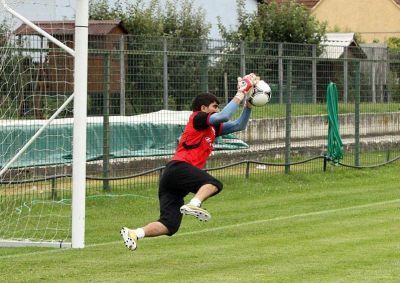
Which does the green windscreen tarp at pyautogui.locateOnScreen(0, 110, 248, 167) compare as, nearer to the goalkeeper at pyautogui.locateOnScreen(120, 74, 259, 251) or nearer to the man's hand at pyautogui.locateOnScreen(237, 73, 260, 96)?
the goalkeeper at pyautogui.locateOnScreen(120, 74, 259, 251)

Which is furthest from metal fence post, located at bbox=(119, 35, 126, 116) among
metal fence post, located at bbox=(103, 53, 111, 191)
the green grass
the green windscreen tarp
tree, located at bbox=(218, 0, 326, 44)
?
tree, located at bbox=(218, 0, 326, 44)

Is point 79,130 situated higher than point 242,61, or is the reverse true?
point 242,61

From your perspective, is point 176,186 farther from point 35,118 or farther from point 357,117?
point 357,117

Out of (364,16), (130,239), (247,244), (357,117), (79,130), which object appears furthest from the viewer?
(364,16)

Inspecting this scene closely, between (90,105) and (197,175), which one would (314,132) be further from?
(197,175)

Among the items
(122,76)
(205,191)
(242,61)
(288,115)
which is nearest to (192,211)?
(205,191)

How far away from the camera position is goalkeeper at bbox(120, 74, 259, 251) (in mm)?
12680

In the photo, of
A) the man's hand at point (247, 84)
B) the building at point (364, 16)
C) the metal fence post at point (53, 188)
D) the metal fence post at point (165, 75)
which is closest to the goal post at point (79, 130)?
the man's hand at point (247, 84)

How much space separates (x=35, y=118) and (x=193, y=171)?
16.1 feet

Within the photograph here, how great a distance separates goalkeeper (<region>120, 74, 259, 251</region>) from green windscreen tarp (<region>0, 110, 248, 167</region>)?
448cm

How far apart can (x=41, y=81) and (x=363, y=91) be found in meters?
12.1

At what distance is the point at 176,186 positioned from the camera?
42.0ft

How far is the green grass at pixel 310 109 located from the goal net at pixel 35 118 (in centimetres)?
634

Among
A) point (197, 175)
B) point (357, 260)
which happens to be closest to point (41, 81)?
point (197, 175)
